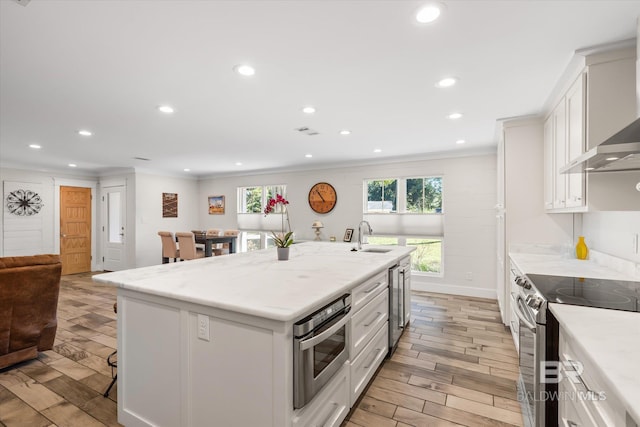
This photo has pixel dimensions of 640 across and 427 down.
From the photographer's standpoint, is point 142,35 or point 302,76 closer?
point 142,35

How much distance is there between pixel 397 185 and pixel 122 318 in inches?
190

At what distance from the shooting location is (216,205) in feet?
26.1

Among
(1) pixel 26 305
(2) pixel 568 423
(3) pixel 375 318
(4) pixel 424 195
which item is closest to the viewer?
(2) pixel 568 423

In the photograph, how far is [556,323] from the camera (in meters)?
1.44

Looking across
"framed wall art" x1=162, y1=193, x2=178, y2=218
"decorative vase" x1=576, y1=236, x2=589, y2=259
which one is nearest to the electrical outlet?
"decorative vase" x1=576, y1=236, x2=589, y2=259

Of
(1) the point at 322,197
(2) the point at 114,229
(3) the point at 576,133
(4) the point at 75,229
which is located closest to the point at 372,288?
(3) the point at 576,133

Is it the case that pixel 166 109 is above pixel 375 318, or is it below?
above

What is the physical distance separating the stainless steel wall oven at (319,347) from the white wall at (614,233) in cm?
210

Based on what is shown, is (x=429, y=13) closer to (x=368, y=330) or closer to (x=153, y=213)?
(x=368, y=330)

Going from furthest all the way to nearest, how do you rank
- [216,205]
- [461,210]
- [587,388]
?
[216,205] < [461,210] < [587,388]

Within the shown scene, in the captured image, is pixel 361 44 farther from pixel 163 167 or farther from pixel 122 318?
pixel 163 167

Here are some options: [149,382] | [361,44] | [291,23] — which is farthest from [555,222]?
[149,382]

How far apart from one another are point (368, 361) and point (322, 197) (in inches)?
172

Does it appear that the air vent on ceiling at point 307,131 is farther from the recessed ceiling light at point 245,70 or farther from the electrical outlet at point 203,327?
the electrical outlet at point 203,327
